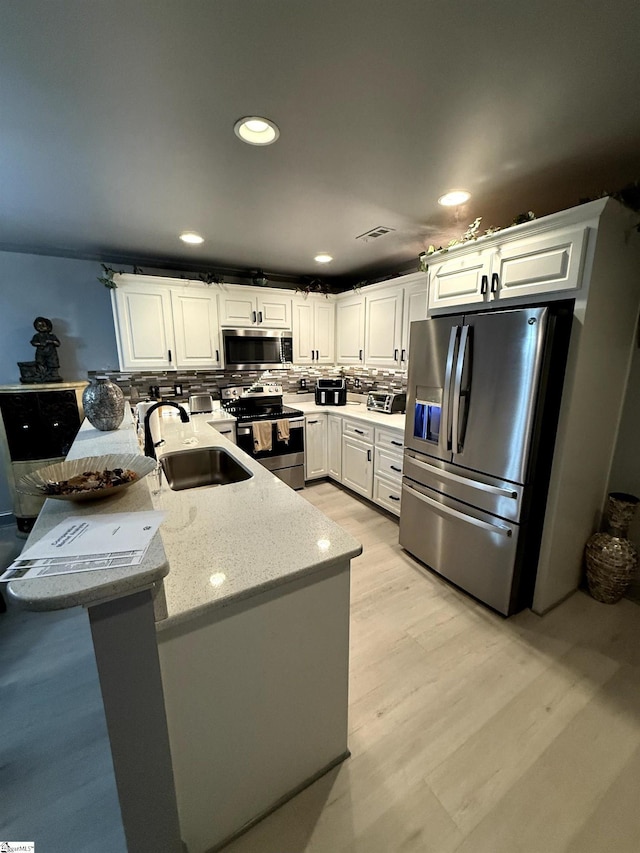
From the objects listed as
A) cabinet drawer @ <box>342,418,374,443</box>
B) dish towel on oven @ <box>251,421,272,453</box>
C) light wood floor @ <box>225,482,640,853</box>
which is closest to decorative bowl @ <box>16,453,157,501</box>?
light wood floor @ <box>225,482,640,853</box>

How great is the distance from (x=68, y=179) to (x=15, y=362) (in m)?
2.08

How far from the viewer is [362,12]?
93 centimetres

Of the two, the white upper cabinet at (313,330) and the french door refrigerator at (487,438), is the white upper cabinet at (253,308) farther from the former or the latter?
the french door refrigerator at (487,438)

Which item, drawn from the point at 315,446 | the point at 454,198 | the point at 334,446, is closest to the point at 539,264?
the point at 454,198

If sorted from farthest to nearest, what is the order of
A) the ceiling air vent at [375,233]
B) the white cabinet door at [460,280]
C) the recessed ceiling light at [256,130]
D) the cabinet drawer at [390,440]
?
1. the cabinet drawer at [390,440]
2. the ceiling air vent at [375,233]
3. the white cabinet door at [460,280]
4. the recessed ceiling light at [256,130]

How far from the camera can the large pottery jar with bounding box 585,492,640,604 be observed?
6.73ft

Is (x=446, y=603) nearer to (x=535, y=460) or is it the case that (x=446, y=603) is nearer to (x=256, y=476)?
(x=535, y=460)

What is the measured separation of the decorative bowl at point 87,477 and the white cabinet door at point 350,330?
9.75 ft

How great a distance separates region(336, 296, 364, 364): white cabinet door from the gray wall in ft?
8.03

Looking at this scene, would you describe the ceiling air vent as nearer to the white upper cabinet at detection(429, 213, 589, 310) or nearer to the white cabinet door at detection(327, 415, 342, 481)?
the white upper cabinet at detection(429, 213, 589, 310)

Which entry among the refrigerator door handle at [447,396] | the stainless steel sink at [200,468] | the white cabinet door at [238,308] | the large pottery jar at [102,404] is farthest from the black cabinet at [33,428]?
the refrigerator door handle at [447,396]

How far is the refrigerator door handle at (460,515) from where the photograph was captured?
1.95m

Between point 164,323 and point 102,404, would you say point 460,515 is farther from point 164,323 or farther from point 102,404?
point 164,323

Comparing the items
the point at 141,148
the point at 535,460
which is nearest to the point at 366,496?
the point at 535,460
